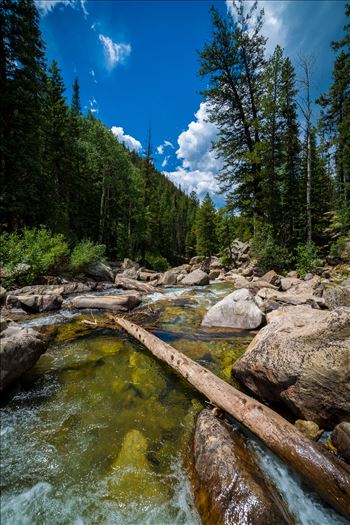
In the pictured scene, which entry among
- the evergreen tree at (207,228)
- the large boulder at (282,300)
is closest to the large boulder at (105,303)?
Result: the large boulder at (282,300)

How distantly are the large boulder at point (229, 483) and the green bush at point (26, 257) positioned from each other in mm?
10087

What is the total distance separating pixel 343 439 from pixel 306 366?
0.85 m

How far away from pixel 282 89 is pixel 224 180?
7237 millimetres

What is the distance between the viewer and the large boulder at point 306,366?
112 inches

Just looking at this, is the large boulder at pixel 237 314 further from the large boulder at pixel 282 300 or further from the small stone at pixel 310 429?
the small stone at pixel 310 429

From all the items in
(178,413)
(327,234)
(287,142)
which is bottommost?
(178,413)

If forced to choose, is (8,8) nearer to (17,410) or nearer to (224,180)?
(224,180)

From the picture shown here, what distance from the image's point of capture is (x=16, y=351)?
3.38m

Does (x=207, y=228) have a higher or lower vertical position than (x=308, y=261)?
higher

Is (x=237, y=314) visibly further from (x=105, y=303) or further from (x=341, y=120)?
(x=341, y=120)

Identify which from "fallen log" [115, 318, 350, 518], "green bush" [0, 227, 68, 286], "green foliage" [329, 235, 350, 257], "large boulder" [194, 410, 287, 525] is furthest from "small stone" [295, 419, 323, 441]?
"green foliage" [329, 235, 350, 257]

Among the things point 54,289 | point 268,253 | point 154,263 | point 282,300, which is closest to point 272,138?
point 268,253

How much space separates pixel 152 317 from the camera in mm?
7730

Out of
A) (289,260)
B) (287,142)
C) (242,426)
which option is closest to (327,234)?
(289,260)
